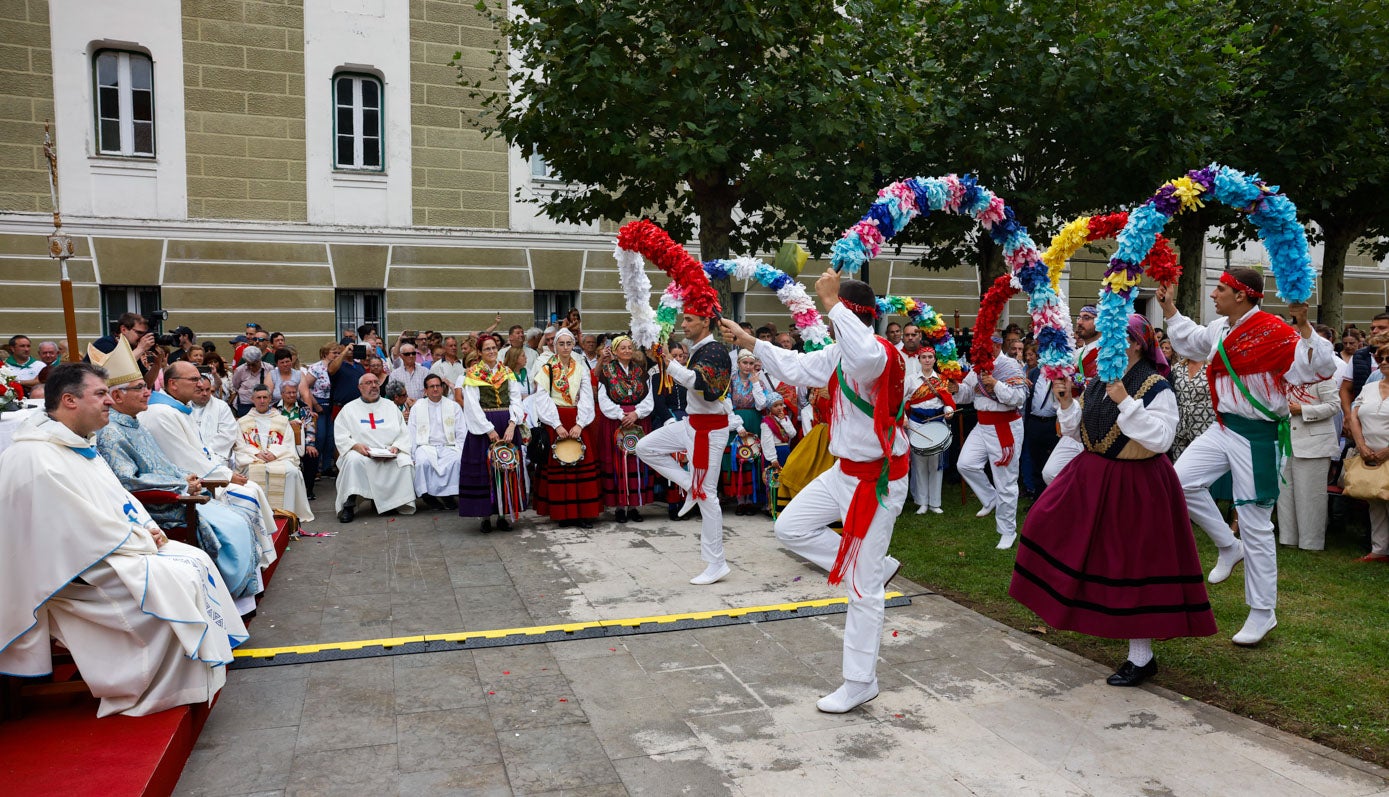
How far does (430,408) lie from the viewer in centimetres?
1145

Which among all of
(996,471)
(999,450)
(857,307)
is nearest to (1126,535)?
(857,307)

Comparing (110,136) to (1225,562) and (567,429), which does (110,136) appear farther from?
(1225,562)

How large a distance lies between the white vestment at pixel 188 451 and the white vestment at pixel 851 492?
13.1ft

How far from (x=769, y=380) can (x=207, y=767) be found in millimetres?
6947

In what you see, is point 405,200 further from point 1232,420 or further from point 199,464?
point 1232,420

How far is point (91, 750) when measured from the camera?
14.0 ft

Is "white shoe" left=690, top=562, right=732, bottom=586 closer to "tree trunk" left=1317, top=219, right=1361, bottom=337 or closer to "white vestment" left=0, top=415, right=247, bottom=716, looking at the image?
"white vestment" left=0, top=415, right=247, bottom=716

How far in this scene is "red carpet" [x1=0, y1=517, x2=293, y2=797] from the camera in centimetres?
393

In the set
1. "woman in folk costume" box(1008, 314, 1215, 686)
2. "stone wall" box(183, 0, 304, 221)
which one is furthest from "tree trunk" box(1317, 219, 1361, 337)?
"stone wall" box(183, 0, 304, 221)

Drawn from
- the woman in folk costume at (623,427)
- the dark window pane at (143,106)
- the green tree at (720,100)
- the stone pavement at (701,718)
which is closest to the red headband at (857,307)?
the stone pavement at (701,718)

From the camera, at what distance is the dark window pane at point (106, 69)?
1562cm

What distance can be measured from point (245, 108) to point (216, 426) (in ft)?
28.8

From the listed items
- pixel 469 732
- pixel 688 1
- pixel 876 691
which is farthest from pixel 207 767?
pixel 688 1

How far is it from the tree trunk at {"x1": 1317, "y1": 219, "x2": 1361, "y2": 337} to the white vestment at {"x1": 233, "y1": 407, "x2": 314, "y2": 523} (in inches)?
692
